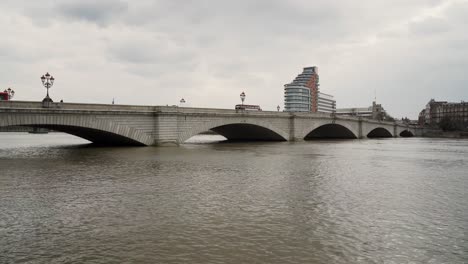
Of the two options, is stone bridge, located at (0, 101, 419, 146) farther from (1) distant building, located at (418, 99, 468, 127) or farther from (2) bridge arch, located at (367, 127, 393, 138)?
(1) distant building, located at (418, 99, 468, 127)

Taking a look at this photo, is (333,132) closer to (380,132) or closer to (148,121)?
(380,132)

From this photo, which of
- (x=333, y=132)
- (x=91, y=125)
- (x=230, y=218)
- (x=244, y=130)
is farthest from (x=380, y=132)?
(x=230, y=218)

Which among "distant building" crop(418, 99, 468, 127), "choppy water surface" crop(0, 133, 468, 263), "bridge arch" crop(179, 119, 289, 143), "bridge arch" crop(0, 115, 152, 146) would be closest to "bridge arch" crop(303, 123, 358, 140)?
"bridge arch" crop(179, 119, 289, 143)

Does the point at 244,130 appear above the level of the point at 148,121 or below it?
below

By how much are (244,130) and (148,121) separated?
74.4ft

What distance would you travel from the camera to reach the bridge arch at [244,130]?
44094 millimetres

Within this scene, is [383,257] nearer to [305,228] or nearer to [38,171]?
[305,228]

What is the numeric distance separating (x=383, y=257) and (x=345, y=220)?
103 inches

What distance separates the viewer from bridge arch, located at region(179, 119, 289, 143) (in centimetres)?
4409

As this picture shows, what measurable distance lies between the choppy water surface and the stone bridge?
1434 centimetres

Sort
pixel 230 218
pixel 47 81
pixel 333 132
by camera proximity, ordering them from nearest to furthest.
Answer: pixel 230 218 < pixel 47 81 < pixel 333 132

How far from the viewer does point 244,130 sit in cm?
5800

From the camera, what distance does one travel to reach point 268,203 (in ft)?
38.1

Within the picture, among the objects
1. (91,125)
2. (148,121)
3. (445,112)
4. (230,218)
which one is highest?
(445,112)
